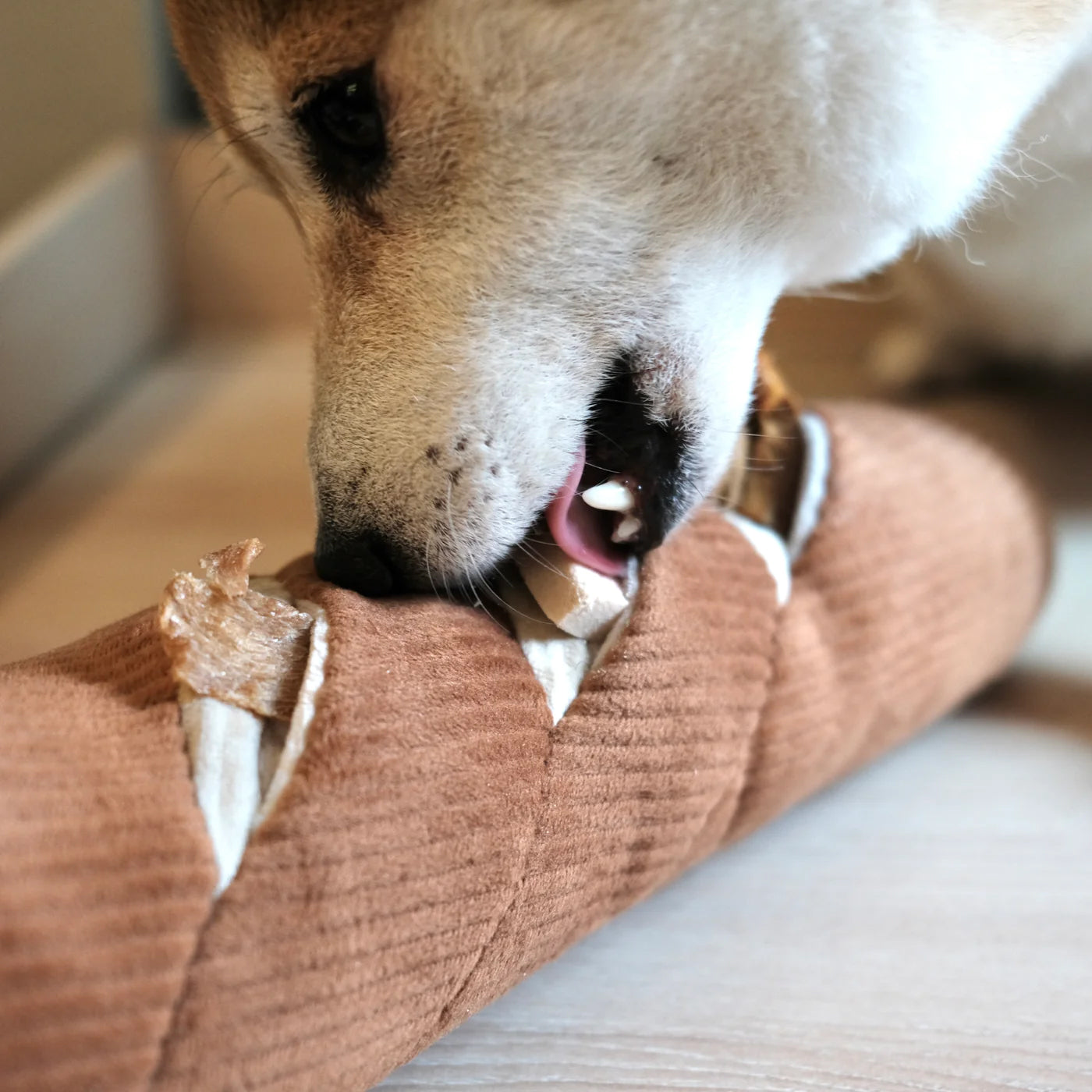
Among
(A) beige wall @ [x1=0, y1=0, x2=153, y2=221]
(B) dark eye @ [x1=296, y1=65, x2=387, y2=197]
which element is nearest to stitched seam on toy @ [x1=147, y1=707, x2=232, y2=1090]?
(B) dark eye @ [x1=296, y1=65, x2=387, y2=197]

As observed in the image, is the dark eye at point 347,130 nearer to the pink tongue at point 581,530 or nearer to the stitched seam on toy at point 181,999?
the pink tongue at point 581,530

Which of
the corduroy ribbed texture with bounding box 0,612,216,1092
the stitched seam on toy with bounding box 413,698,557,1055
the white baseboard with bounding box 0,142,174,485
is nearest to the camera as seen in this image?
the corduroy ribbed texture with bounding box 0,612,216,1092

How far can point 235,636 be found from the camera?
51 cm

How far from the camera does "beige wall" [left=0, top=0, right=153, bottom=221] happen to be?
1.38 metres

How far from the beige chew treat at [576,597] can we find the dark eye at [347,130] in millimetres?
248

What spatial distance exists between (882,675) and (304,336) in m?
1.11

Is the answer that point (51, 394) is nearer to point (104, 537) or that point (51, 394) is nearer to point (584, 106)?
point (104, 537)

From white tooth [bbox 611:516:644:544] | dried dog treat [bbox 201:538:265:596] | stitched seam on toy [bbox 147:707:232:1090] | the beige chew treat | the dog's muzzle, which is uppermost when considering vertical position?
dried dog treat [bbox 201:538:265:596]

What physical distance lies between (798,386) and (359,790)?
106cm

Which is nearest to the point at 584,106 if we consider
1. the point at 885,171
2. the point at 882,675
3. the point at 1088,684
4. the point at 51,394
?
the point at 885,171

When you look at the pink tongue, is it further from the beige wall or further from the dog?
the beige wall

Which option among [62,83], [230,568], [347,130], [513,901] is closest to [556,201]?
[347,130]

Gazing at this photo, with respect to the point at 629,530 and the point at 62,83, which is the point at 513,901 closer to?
the point at 629,530

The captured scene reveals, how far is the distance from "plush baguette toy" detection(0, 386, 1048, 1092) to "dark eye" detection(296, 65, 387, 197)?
0.23 meters
